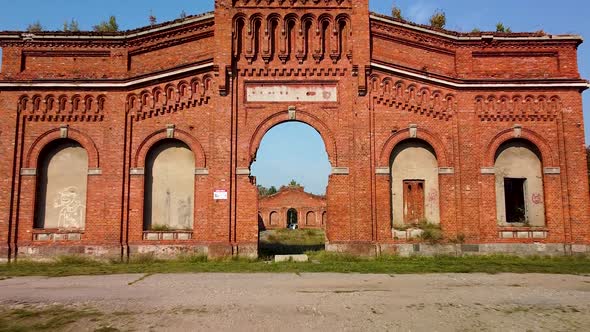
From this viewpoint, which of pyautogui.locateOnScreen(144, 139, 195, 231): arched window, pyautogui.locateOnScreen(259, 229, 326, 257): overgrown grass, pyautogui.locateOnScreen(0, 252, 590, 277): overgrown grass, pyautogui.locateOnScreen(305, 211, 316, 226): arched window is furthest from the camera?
pyautogui.locateOnScreen(305, 211, 316, 226): arched window

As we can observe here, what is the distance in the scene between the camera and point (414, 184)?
18.0 metres

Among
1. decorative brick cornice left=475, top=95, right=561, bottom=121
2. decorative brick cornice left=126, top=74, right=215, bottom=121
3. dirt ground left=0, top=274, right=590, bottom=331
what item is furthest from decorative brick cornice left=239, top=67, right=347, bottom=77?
dirt ground left=0, top=274, right=590, bottom=331

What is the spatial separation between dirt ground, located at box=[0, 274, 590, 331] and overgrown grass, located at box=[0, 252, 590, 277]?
3.66 feet

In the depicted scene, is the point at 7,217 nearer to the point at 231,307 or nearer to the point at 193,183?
the point at 193,183

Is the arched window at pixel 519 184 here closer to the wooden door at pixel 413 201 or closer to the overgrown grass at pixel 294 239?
the wooden door at pixel 413 201

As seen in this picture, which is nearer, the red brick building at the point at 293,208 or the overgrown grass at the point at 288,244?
the overgrown grass at the point at 288,244

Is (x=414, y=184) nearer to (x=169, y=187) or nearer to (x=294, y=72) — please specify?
(x=294, y=72)

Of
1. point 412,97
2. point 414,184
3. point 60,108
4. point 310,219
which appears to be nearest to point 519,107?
point 412,97

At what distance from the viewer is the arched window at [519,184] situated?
59.1ft

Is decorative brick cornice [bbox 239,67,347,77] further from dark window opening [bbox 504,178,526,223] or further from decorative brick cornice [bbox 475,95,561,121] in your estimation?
dark window opening [bbox 504,178,526,223]

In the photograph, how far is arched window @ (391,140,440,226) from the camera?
700 inches

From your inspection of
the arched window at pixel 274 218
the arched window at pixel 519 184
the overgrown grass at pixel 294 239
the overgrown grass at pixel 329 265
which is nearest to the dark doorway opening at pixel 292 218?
the arched window at pixel 274 218

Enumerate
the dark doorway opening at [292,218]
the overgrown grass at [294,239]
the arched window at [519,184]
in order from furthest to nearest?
the dark doorway opening at [292,218] → the overgrown grass at [294,239] → the arched window at [519,184]

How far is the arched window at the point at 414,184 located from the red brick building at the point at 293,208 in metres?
35.8
